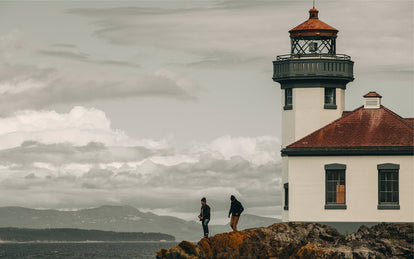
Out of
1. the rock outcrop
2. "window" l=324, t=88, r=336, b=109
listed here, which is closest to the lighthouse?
"window" l=324, t=88, r=336, b=109

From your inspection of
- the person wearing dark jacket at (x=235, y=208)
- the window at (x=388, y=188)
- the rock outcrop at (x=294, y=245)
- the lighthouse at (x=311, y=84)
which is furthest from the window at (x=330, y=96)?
the person wearing dark jacket at (x=235, y=208)

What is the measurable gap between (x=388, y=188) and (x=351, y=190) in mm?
2102

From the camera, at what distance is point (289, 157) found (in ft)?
157

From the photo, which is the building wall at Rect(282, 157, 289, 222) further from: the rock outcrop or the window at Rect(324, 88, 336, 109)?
the rock outcrop

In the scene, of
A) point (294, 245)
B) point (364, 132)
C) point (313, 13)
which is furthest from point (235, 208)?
point (313, 13)

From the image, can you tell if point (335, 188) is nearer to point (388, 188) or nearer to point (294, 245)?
point (388, 188)

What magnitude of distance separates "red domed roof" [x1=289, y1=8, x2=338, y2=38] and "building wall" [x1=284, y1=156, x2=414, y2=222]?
9.18 m

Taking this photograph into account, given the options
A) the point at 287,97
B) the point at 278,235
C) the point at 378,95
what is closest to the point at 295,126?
the point at 287,97

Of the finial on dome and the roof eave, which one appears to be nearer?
the roof eave

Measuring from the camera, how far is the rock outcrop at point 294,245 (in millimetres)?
36625

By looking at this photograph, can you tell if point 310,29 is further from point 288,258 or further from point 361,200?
point 288,258

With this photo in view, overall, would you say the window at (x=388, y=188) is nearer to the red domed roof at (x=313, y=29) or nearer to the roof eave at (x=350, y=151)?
the roof eave at (x=350, y=151)

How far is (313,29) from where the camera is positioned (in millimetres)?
52375

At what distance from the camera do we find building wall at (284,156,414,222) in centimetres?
4678
